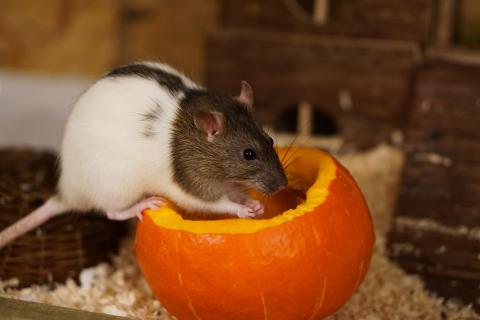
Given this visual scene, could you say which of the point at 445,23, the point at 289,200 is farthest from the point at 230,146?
the point at 445,23

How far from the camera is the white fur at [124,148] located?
Answer: 259 centimetres

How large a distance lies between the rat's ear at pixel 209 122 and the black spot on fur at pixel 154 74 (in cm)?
22

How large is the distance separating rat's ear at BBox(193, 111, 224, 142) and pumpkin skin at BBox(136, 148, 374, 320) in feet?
1.03

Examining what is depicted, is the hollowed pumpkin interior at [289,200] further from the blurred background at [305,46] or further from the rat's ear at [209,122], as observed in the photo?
the blurred background at [305,46]

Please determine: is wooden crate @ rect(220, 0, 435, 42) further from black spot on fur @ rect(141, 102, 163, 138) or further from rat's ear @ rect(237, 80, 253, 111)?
black spot on fur @ rect(141, 102, 163, 138)

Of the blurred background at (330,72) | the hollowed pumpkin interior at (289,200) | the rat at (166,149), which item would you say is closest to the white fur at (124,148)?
the rat at (166,149)

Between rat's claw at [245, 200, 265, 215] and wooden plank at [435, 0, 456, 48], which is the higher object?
wooden plank at [435, 0, 456, 48]

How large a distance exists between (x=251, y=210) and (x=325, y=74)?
191 centimetres

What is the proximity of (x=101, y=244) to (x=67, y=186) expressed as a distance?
1.44 ft

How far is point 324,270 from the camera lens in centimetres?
228

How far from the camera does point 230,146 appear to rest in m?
2.56

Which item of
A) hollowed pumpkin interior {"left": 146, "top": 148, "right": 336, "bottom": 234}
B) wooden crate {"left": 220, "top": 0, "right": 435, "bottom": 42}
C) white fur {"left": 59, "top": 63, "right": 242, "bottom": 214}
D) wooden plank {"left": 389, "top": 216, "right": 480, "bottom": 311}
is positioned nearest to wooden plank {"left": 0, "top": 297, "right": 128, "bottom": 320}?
hollowed pumpkin interior {"left": 146, "top": 148, "right": 336, "bottom": 234}

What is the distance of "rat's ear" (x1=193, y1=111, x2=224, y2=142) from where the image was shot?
8.20 feet

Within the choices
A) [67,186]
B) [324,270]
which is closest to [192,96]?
[67,186]
